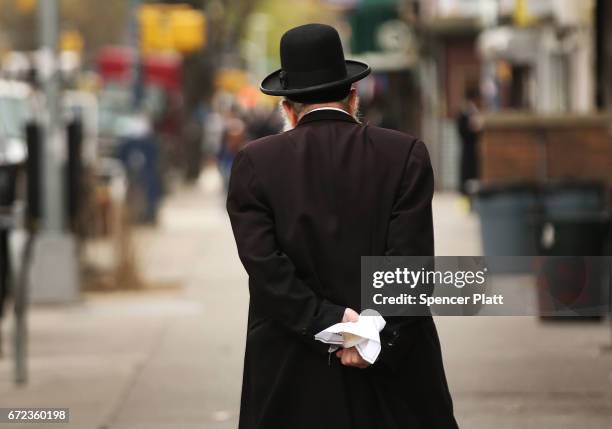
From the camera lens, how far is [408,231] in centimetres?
463

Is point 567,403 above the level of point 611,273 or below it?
below

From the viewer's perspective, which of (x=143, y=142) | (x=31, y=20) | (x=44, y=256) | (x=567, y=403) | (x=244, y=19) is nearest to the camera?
(x=567, y=403)

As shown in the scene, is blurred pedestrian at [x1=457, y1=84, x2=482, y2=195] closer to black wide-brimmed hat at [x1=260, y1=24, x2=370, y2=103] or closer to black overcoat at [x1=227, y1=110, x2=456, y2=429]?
black wide-brimmed hat at [x1=260, y1=24, x2=370, y2=103]

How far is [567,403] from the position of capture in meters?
8.82

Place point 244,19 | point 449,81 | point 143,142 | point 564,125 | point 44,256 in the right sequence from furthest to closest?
point 244,19
point 449,81
point 143,142
point 564,125
point 44,256

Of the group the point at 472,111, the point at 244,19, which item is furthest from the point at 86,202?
the point at 244,19

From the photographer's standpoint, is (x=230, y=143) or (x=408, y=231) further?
(x=230, y=143)

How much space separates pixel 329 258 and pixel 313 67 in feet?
1.90

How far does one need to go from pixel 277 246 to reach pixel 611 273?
132cm

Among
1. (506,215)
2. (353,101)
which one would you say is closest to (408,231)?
(353,101)

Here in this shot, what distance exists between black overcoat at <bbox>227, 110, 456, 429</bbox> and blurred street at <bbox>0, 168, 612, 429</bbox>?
50.1 inches

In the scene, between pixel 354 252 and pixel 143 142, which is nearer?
pixel 354 252

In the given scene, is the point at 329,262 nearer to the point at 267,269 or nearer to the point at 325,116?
the point at 267,269

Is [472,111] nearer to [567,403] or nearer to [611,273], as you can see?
[567,403]
